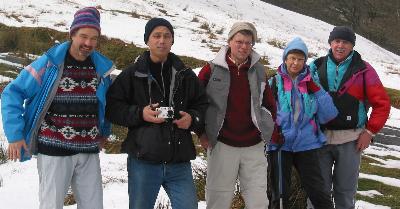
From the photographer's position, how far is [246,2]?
125 feet

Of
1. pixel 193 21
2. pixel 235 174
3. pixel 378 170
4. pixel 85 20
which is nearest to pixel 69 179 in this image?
pixel 85 20

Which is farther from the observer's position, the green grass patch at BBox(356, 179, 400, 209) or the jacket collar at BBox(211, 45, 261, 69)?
the green grass patch at BBox(356, 179, 400, 209)

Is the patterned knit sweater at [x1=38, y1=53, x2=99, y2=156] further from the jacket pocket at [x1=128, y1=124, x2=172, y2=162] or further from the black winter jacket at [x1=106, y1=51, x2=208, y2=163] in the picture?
the jacket pocket at [x1=128, y1=124, x2=172, y2=162]

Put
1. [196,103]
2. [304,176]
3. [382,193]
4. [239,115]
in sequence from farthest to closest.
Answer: [382,193]
[304,176]
[239,115]
[196,103]

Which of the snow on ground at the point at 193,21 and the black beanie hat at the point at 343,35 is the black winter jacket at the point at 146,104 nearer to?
the black beanie hat at the point at 343,35

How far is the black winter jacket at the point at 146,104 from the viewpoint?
12.7 ft

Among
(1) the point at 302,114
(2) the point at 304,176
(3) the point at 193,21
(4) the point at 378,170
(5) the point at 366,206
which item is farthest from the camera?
(3) the point at 193,21

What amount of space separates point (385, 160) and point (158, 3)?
23.9 metres

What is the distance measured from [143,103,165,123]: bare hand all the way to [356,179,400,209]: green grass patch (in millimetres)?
3407

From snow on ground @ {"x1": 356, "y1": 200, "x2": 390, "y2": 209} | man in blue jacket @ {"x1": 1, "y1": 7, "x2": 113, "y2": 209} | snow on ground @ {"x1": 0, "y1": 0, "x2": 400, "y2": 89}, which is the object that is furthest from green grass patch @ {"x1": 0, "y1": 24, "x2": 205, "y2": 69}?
man in blue jacket @ {"x1": 1, "y1": 7, "x2": 113, "y2": 209}

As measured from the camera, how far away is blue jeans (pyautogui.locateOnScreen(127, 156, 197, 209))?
3.95 meters

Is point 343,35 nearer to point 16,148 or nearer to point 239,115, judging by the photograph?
point 239,115

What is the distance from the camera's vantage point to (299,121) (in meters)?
4.63

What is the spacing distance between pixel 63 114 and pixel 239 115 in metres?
1.46
